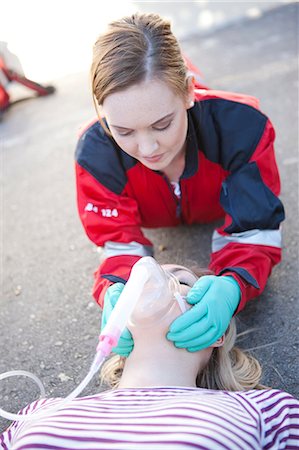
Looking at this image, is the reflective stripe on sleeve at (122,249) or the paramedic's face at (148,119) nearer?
the paramedic's face at (148,119)

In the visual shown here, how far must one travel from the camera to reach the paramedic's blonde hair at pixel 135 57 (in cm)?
168

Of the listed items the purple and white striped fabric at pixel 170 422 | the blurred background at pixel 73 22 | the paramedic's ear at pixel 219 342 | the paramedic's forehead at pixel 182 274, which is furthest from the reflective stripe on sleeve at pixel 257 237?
the blurred background at pixel 73 22

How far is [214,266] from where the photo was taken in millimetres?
1955

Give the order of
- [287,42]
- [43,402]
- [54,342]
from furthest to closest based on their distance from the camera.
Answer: [287,42] < [54,342] < [43,402]

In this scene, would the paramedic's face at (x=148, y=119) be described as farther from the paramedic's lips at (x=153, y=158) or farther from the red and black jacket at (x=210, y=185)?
the red and black jacket at (x=210, y=185)

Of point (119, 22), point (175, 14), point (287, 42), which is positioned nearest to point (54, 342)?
point (119, 22)

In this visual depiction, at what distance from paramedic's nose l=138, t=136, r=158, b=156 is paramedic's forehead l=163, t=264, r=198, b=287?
349 millimetres

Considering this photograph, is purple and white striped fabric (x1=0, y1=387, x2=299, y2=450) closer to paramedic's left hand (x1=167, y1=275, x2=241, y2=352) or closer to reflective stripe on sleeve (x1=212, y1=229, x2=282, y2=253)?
paramedic's left hand (x1=167, y1=275, x2=241, y2=352)

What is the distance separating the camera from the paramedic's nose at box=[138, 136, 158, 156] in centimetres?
174

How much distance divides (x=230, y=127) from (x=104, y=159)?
1.50 ft

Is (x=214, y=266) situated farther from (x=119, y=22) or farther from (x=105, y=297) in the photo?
(x=119, y=22)

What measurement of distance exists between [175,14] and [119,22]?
3254mm

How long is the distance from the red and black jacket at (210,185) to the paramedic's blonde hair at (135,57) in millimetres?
263

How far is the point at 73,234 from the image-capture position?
2643 millimetres
